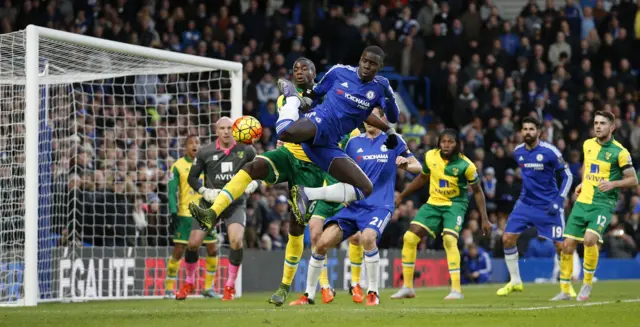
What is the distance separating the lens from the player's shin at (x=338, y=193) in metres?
11.1

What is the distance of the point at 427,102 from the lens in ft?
86.4

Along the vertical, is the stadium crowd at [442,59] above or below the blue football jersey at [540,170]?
above

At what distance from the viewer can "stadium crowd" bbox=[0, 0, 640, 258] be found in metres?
22.6

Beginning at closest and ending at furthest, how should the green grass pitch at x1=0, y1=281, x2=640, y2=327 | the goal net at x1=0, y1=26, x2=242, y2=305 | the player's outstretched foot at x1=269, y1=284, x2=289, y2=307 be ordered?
the green grass pitch at x1=0, y1=281, x2=640, y2=327, the player's outstretched foot at x1=269, y1=284, x2=289, y2=307, the goal net at x1=0, y1=26, x2=242, y2=305

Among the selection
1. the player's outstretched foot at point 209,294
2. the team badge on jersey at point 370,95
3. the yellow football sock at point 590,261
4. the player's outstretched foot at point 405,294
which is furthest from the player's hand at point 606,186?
the player's outstretched foot at point 209,294

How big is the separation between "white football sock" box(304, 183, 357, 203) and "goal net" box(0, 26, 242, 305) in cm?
360

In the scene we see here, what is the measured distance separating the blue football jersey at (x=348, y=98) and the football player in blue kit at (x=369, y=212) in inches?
42.3

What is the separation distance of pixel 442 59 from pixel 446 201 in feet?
38.1

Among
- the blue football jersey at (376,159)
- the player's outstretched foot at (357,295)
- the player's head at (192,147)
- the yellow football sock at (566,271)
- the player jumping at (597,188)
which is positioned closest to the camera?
the player's outstretched foot at (357,295)

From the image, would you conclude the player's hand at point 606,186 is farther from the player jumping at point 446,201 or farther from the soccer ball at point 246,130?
the soccer ball at point 246,130

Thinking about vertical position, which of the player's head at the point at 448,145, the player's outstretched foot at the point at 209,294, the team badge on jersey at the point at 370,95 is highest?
the team badge on jersey at the point at 370,95

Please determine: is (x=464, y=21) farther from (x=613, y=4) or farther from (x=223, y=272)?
(x=223, y=272)

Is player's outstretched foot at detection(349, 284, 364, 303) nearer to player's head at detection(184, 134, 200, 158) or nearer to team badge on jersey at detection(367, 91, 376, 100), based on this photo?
team badge on jersey at detection(367, 91, 376, 100)

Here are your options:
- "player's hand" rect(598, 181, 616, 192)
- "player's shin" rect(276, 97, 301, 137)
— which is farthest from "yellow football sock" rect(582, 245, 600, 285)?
"player's shin" rect(276, 97, 301, 137)
